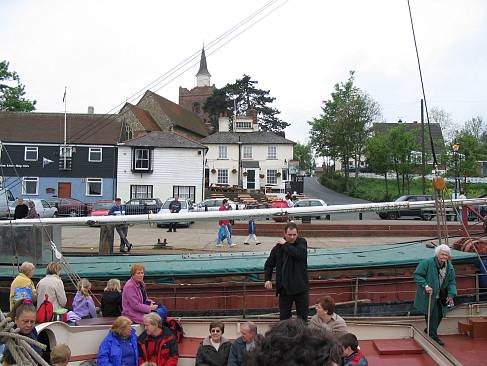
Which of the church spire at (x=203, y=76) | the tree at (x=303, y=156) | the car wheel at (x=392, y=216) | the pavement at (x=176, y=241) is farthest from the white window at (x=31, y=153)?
the tree at (x=303, y=156)

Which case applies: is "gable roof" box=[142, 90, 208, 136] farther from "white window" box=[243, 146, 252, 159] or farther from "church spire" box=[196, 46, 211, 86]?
"church spire" box=[196, 46, 211, 86]

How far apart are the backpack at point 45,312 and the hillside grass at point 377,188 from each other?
118 feet

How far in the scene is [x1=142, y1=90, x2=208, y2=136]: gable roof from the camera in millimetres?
55919

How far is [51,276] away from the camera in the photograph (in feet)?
22.8

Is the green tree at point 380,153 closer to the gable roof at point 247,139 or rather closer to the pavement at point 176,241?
the gable roof at point 247,139

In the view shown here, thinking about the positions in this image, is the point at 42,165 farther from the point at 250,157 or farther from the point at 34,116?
the point at 250,157

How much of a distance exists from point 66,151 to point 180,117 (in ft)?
78.2

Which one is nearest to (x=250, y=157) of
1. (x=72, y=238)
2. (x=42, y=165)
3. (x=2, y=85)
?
(x=42, y=165)

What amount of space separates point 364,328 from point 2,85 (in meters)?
47.1

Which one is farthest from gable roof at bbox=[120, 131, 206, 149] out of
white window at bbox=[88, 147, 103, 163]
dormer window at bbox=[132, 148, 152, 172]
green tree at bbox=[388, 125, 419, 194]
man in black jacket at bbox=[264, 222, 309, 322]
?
man in black jacket at bbox=[264, 222, 309, 322]

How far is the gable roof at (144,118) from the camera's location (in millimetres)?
49812

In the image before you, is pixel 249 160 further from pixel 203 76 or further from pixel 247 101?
pixel 203 76

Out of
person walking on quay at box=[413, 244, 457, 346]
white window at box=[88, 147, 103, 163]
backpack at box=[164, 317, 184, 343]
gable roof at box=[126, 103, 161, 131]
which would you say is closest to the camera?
person walking on quay at box=[413, 244, 457, 346]

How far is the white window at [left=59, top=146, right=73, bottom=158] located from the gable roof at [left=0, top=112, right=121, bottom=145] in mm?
545
